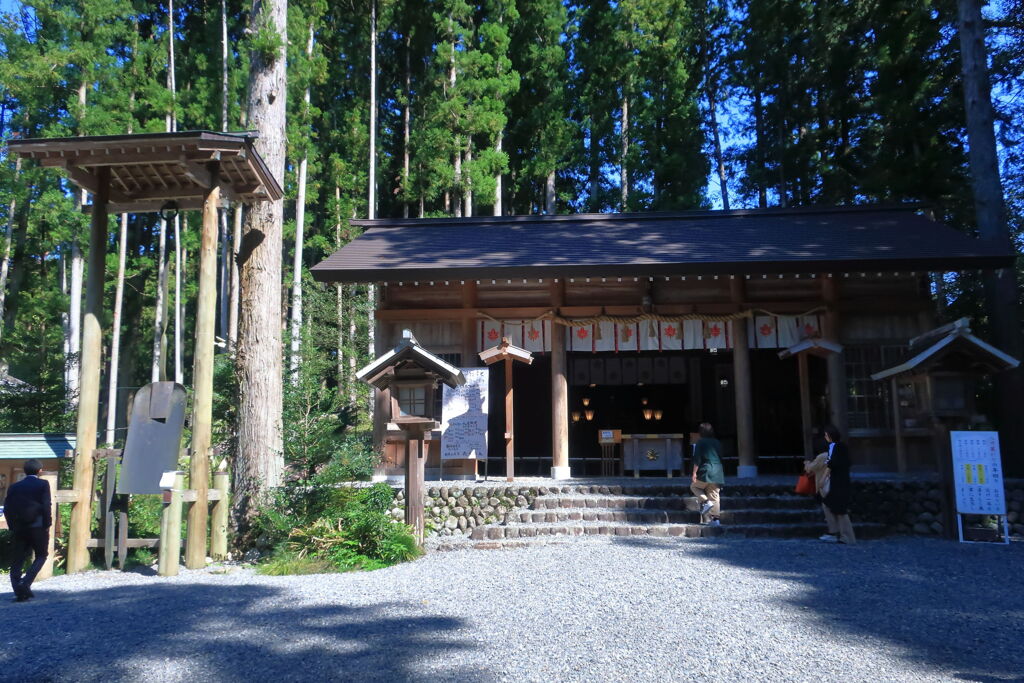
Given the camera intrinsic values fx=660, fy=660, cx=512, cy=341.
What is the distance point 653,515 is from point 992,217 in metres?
8.12

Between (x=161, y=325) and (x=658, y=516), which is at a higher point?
(x=161, y=325)

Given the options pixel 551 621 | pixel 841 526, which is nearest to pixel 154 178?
pixel 551 621

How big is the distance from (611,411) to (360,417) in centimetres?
647

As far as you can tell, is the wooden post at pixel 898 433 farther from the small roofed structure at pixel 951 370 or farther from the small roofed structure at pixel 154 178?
the small roofed structure at pixel 154 178

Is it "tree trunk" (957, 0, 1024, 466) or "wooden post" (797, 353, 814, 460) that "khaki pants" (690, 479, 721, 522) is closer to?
"wooden post" (797, 353, 814, 460)

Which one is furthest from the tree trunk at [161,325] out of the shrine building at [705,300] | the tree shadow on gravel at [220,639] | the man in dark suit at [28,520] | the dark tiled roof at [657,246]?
the tree shadow on gravel at [220,639]

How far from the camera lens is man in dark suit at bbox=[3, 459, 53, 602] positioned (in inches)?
229

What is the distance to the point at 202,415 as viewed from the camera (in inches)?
274

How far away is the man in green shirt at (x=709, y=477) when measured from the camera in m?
8.24

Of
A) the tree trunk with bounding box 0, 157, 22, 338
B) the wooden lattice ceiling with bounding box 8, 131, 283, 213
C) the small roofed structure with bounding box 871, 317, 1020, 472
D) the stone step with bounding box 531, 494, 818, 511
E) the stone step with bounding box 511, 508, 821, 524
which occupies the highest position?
the tree trunk with bounding box 0, 157, 22, 338

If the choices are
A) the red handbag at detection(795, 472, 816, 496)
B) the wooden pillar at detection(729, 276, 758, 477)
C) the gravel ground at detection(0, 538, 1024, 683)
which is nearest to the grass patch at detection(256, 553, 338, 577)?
the gravel ground at detection(0, 538, 1024, 683)

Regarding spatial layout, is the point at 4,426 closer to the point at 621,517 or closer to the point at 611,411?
the point at 621,517

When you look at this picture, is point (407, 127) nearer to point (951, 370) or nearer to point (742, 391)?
point (742, 391)

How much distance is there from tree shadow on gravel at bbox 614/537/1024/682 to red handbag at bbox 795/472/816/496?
96 cm
